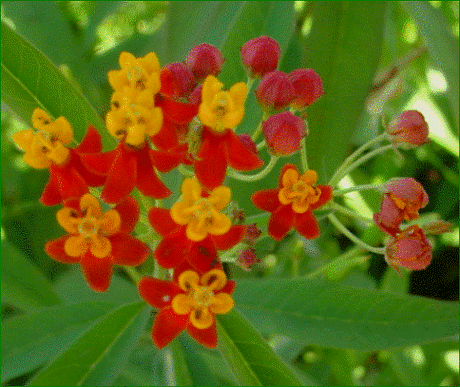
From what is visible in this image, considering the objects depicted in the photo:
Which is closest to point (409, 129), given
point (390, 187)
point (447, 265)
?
point (390, 187)

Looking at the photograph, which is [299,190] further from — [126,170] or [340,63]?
[340,63]

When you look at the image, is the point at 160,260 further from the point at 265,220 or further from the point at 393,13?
the point at 393,13

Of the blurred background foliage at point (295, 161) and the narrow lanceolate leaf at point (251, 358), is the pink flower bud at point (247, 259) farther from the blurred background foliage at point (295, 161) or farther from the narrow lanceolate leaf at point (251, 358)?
the blurred background foliage at point (295, 161)

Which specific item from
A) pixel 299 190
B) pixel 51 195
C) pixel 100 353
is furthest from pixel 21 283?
pixel 299 190

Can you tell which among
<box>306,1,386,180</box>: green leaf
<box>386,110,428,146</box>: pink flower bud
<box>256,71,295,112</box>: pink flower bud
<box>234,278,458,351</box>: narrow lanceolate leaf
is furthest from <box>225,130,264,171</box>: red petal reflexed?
<box>306,1,386,180</box>: green leaf

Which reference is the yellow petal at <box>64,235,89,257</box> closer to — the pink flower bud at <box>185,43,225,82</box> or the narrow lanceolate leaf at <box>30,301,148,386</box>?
the narrow lanceolate leaf at <box>30,301,148,386</box>

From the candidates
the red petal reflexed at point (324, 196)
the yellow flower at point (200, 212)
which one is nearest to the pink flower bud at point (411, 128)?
the red petal reflexed at point (324, 196)

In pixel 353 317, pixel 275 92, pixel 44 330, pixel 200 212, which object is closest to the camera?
pixel 200 212
